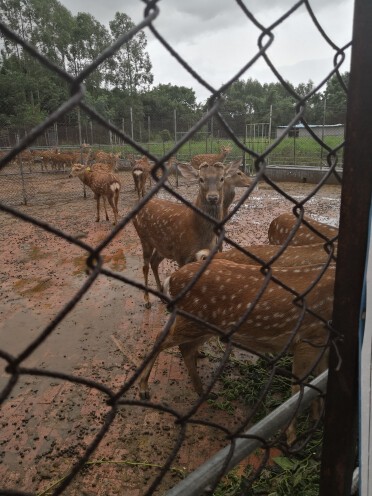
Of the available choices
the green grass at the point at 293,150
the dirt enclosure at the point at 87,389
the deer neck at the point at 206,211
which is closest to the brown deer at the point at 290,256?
the dirt enclosure at the point at 87,389

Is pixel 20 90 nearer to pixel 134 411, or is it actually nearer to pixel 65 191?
pixel 65 191

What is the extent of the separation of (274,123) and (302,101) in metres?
19.2

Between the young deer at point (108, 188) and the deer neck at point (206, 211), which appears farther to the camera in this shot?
the young deer at point (108, 188)

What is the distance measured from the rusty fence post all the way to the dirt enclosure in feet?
1.55

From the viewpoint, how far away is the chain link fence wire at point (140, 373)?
557 millimetres

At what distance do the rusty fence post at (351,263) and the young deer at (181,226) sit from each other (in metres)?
3.72

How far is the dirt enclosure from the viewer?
8.48 feet

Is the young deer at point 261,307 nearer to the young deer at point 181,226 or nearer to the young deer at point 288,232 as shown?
the young deer at point 288,232

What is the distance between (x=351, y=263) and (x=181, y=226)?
4.00 metres

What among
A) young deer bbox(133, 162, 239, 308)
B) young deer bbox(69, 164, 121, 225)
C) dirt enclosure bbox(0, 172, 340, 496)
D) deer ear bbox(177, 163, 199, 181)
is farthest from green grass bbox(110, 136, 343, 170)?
young deer bbox(133, 162, 239, 308)

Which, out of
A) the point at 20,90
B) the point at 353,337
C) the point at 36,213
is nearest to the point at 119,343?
the point at 353,337

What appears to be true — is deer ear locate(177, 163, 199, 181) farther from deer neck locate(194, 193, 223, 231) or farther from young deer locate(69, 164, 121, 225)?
young deer locate(69, 164, 121, 225)

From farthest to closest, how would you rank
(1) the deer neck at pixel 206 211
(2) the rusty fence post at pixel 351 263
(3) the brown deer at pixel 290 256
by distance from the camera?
1. (1) the deer neck at pixel 206 211
2. (3) the brown deer at pixel 290 256
3. (2) the rusty fence post at pixel 351 263

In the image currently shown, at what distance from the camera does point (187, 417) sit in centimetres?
82
